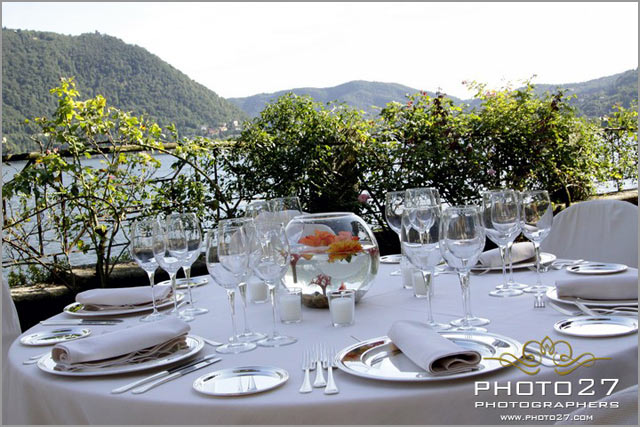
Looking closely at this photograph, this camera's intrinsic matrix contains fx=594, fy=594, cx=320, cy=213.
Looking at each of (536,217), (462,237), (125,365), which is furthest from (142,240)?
(536,217)

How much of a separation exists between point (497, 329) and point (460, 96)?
14.8 feet

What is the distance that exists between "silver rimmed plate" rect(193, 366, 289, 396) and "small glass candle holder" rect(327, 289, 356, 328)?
1.22 ft

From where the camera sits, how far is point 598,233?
A: 2.85m

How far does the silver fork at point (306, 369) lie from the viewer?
3.84 feet

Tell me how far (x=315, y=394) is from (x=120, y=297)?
1145mm

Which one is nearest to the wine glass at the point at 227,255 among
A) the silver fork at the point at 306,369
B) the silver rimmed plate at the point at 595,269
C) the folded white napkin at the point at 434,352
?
the silver fork at the point at 306,369

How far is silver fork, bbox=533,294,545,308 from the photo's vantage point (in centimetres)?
170

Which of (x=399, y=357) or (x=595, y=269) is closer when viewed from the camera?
(x=399, y=357)

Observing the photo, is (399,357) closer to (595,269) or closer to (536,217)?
(536,217)

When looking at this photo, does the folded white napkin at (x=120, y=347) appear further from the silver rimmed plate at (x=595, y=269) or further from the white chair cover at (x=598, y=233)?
the white chair cover at (x=598, y=233)

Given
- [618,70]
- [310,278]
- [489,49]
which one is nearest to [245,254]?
[310,278]

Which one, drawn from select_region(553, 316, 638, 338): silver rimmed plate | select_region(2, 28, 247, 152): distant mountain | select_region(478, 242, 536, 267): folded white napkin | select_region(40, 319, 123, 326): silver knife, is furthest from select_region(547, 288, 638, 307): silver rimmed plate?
select_region(2, 28, 247, 152): distant mountain

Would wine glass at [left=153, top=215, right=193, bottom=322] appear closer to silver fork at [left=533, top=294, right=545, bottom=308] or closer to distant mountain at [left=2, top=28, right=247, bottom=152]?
silver fork at [left=533, top=294, right=545, bottom=308]

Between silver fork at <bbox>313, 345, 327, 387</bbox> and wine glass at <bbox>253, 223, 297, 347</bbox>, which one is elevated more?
wine glass at <bbox>253, 223, 297, 347</bbox>
